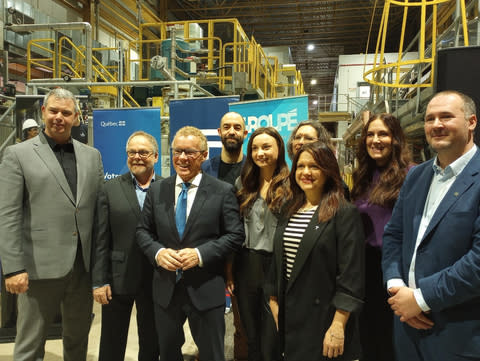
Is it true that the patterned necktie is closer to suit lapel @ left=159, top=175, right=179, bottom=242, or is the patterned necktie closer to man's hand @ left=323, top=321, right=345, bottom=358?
suit lapel @ left=159, top=175, right=179, bottom=242

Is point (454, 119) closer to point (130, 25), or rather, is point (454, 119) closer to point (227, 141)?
point (227, 141)

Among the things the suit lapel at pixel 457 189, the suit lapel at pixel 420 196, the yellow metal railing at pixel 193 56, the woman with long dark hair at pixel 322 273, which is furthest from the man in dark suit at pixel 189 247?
the yellow metal railing at pixel 193 56

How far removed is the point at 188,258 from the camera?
1996mm

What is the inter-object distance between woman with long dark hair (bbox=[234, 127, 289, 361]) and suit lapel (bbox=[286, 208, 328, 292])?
38 centimetres

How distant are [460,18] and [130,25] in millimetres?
13018

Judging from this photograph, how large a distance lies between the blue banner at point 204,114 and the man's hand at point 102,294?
2.01m

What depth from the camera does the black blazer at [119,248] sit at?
7.50ft

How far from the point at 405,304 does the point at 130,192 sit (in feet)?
5.82

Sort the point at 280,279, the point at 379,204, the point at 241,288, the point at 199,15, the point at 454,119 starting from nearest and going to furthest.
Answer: the point at 454,119, the point at 280,279, the point at 379,204, the point at 241,288, the point at 199,15

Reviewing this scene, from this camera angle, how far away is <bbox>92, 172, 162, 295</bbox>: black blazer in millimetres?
2287

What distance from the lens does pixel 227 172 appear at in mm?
3121

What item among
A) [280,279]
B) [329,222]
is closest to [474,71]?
[329,222]

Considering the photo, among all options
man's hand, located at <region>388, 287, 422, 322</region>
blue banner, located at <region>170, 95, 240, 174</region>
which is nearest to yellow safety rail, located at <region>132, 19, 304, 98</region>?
blue banner, located at <region>170, 95, 240, 174</region>

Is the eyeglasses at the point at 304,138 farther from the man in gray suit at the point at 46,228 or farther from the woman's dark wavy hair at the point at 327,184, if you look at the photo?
the man in gray suit at the point at 46,228
